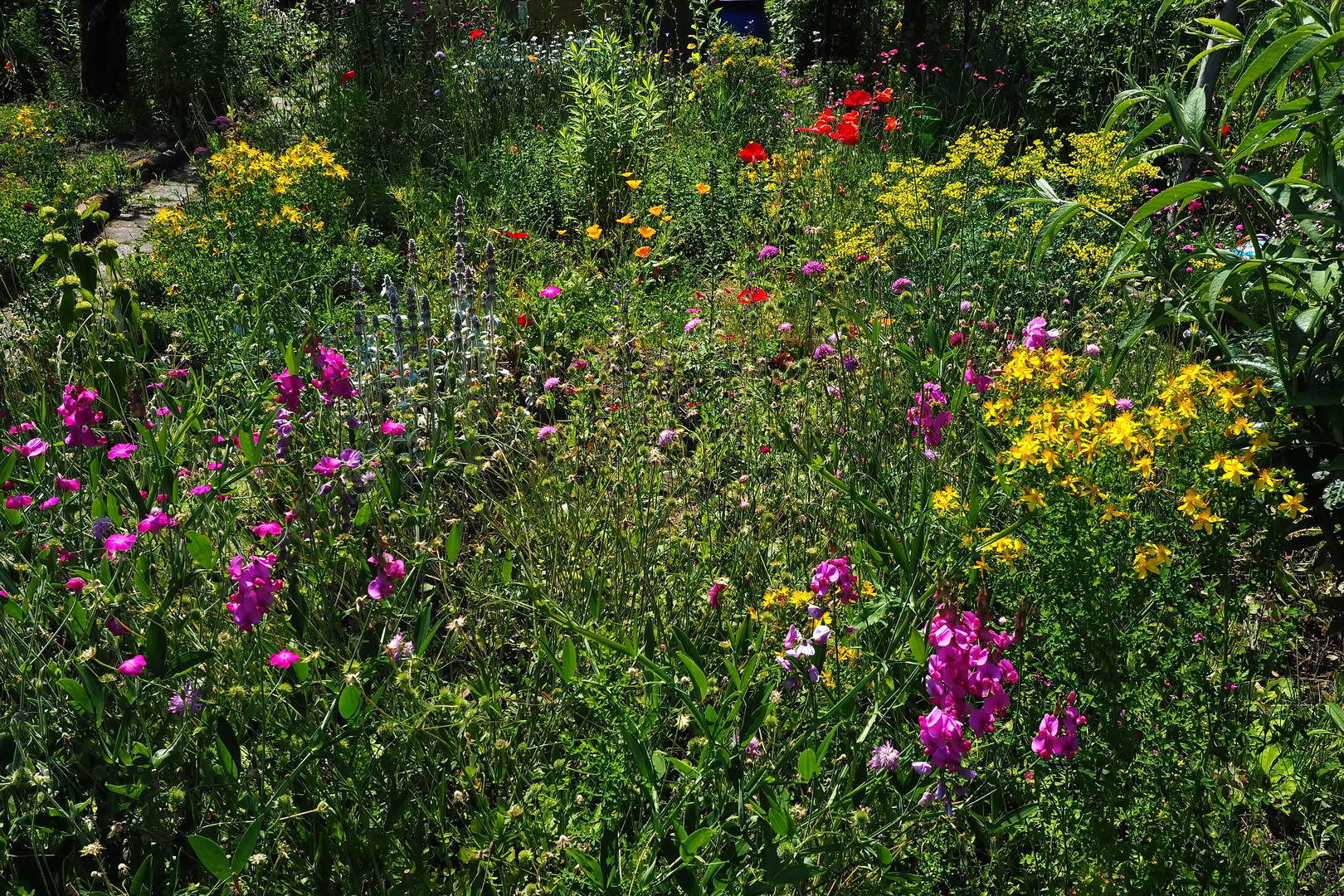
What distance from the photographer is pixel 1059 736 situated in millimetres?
1433

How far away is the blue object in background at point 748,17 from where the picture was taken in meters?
9.48

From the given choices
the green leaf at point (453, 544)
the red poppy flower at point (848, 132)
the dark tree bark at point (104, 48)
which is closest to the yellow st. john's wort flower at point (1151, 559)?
the green leaf at point (453, 544)

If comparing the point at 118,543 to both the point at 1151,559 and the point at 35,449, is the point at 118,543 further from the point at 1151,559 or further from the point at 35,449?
the point at 1151,559

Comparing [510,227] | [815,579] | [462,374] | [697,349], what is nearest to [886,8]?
[510,227]

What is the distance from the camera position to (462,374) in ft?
9.40

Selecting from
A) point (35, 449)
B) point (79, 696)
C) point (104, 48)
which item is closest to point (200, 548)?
point (79, 696)

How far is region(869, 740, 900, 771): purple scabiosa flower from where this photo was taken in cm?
138

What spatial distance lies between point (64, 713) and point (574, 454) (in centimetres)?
127

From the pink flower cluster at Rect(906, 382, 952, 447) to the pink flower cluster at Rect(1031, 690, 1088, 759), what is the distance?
2.27 ft

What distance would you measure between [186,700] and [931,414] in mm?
1578

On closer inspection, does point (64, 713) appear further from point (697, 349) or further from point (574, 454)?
point (697, 349)

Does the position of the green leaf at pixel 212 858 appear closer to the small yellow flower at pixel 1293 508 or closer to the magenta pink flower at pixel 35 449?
the magenta pink flower at pixel 35 449

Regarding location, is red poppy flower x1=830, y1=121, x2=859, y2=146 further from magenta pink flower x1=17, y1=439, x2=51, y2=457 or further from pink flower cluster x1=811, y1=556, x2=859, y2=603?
magenta pink flower x1=17, y1=439, x2=51, y2=457

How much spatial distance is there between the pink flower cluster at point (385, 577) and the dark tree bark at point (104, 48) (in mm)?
8924
